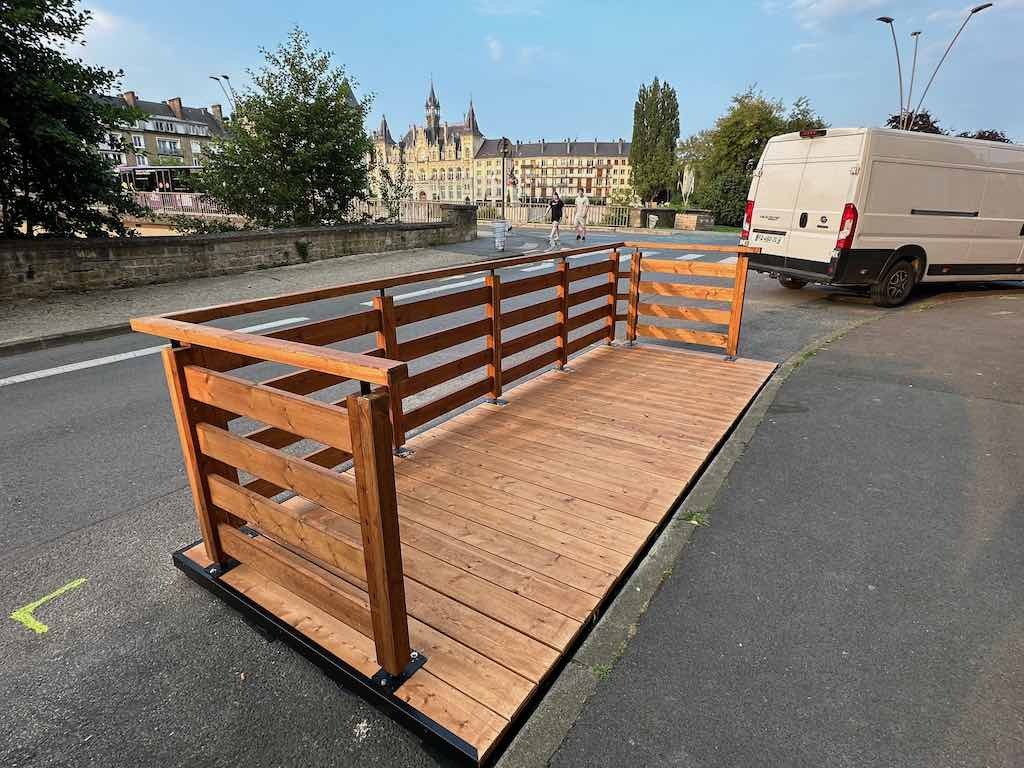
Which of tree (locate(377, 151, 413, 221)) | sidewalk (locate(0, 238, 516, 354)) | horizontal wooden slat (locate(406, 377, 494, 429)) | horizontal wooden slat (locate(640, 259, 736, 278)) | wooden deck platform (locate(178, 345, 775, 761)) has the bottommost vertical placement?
wooden deck platform (locate(178, 345, 775, 761))

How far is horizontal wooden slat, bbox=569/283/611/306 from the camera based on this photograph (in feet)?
20.5

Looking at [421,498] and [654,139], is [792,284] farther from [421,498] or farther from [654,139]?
[654,139]

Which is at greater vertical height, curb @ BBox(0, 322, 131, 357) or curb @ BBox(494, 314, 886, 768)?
curb @ BBox(0, 322, 131, 357)

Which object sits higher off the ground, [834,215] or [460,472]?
[834,215]

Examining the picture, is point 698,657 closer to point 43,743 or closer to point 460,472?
point 460,472

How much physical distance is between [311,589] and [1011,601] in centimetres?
329

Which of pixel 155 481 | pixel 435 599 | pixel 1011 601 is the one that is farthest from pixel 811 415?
pixel 155 481

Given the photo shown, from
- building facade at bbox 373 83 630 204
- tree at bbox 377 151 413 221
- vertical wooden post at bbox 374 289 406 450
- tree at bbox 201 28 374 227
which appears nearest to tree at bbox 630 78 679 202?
tree at bbox 377 151 413 221

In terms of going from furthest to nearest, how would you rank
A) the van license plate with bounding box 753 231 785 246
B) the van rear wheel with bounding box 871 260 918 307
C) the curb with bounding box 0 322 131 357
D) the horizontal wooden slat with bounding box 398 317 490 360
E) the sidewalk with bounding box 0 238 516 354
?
1. the van license plate with bounding box 753 231 785 246
2. the van rear wheel with bounding box 871 260 918 307
3. the sidewalk with bounding box 0 238 516 354
4. the curb with bounding box 0 322 131 357
5. the horizontal wooden slat with bounding box 398 317 490 360

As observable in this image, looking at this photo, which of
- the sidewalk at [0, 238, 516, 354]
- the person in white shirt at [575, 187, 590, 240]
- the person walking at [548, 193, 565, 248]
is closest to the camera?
the sidewalk at [0, 238, 516, 354]

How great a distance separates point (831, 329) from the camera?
341 inches

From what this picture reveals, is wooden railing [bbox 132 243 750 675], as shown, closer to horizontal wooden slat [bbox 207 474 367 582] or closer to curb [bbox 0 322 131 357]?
horizontal wooden slat [bbox 207 474 367 582]

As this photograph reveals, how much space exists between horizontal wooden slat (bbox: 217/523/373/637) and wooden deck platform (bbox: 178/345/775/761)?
4 cm

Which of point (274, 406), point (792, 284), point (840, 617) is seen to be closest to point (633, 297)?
point (840, 617)
